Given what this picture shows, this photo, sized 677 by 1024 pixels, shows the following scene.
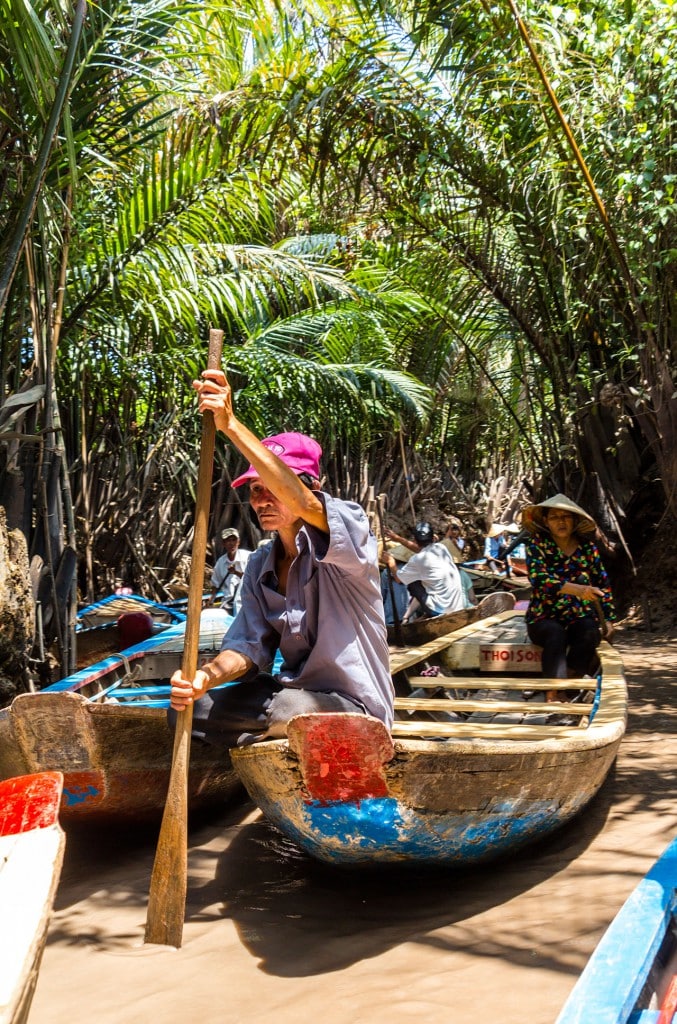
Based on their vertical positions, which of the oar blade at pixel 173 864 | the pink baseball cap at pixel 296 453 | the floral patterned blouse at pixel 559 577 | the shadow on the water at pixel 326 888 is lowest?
the shadow on the water at pixel 326 888

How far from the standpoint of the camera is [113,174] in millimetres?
6473

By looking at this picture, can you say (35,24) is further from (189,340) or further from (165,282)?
(189,340)

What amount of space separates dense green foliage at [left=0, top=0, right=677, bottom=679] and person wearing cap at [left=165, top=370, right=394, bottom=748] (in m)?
2.22

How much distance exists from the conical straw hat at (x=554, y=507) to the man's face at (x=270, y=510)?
2344mm

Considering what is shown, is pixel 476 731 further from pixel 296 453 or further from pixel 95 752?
pixel 95 752

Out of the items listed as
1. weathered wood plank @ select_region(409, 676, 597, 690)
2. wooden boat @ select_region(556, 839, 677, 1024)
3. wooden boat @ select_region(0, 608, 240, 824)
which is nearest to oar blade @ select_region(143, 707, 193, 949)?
wooden boat @ select_region(0, 608, 240, 824)

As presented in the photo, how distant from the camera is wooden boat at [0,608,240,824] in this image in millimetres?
3684

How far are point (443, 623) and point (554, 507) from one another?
270 cm

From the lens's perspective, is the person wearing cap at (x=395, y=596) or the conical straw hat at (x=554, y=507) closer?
the conical straw hat at (x=554, y=507)

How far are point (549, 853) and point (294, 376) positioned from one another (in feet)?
24.5

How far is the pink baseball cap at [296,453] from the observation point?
318 cm

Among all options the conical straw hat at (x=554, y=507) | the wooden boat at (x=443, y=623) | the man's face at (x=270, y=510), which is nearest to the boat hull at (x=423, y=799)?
the man's face at (x=270, y=510)

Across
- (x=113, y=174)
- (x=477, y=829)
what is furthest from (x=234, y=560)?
(x=477, y=829)

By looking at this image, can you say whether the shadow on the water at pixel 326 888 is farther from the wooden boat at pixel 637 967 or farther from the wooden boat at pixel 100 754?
the wooden boat at pixel 637 967
